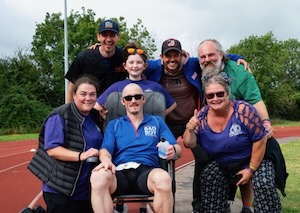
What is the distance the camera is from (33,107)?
3152cm

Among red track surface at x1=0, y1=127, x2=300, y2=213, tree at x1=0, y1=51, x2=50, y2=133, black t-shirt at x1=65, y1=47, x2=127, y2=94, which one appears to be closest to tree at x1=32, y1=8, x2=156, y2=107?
tree at x1=0, y1=51, x2=50, y2=133

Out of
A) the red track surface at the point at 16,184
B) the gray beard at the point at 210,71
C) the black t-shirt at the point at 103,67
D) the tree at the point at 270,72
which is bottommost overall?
the red track surface at the point at 16,184

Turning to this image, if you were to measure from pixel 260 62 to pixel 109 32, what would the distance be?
48826 millimetres

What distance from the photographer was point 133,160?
3.83 meters

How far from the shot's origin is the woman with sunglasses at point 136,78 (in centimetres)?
434

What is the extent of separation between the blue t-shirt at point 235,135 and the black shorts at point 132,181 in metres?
0.62

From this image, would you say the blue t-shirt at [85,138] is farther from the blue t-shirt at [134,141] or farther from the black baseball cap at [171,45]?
the black baseball cap at [171,45]

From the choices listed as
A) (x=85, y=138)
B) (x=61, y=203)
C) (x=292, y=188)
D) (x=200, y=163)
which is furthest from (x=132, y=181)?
(x=292, y=188)

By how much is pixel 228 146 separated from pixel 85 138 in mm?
1304

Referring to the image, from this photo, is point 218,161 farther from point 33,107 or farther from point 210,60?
point 33,107

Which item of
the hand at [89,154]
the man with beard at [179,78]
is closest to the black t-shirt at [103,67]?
the man with beard at [179,78]

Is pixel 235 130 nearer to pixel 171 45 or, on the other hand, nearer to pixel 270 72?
pixel 171 45

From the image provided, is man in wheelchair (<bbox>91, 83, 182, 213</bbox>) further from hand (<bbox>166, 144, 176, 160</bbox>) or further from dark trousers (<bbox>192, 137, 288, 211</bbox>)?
dark trousers (<bbox>192, 137, 288, 211</bbox>)

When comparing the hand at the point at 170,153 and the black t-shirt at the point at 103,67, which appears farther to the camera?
the black t-shirt at the point at 103,67
